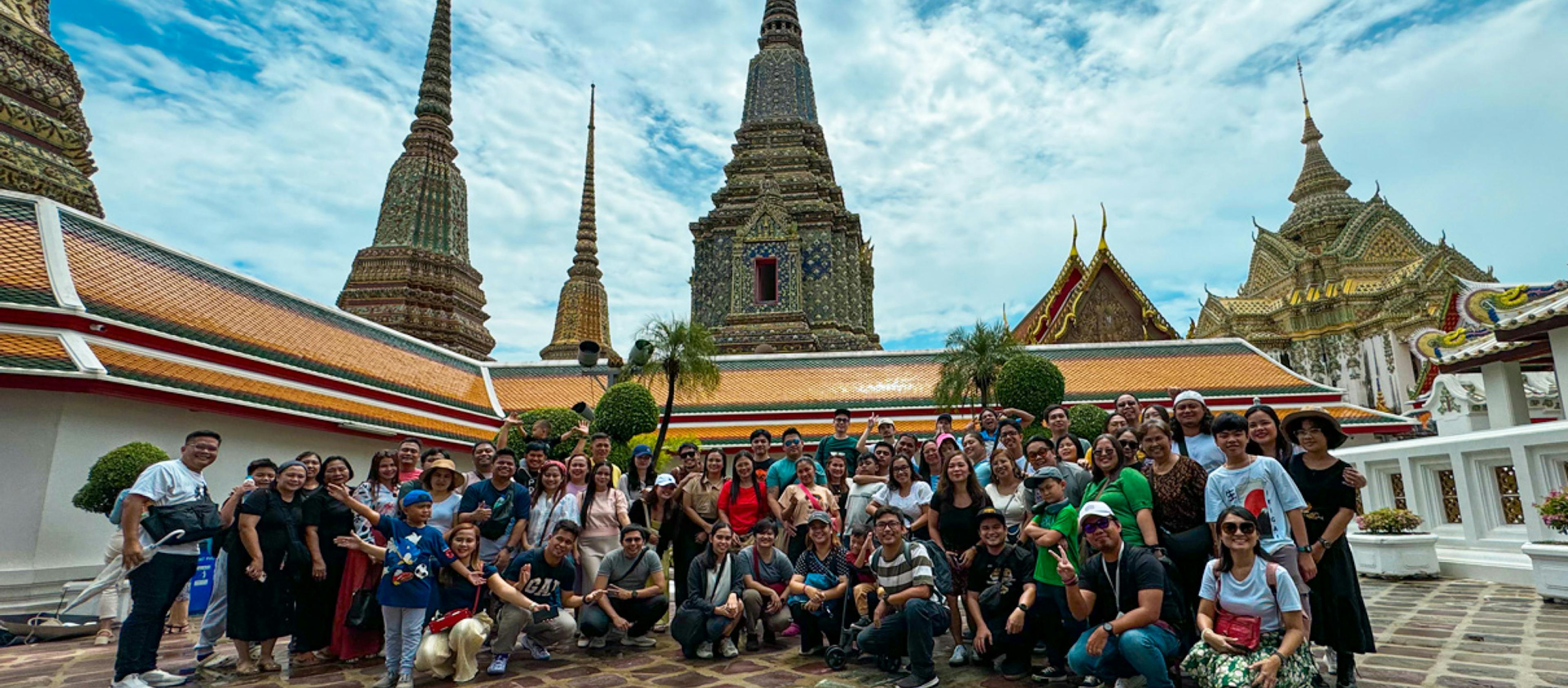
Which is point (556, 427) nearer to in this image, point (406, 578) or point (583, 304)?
point (406, 578)

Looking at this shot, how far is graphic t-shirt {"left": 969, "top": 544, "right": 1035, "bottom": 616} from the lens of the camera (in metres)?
4.93

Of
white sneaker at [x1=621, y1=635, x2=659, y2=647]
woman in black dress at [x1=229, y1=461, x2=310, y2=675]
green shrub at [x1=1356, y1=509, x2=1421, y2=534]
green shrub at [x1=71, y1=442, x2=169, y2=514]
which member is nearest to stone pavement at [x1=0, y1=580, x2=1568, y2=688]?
white sneaker at [x1=621, y1=635, x2=659, y2=647]

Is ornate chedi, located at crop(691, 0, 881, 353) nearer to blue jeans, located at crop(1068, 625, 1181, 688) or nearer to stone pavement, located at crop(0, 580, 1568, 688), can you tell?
stone pavement, located at crop(0, 580, 1568, 688)

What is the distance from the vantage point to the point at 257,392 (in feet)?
35.9

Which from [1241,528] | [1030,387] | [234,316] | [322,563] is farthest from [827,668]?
[234,316]

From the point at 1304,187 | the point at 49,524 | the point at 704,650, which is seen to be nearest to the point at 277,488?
the point at 704,650

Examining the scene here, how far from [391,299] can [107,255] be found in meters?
12.4

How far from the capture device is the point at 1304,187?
4200 cm

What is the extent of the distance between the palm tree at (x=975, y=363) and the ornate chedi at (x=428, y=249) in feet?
50.8

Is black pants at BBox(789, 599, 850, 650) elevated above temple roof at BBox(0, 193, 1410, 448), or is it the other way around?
temple roof at BBox(0, 193, 1410, 448)

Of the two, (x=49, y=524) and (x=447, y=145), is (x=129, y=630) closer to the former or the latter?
(x=49, y=524)

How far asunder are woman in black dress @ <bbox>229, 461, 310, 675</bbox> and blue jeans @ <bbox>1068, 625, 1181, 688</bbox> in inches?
199

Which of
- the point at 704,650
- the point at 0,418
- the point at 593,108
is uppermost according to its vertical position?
the point at 593,108

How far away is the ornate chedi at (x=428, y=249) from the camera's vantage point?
2291 centimetres
